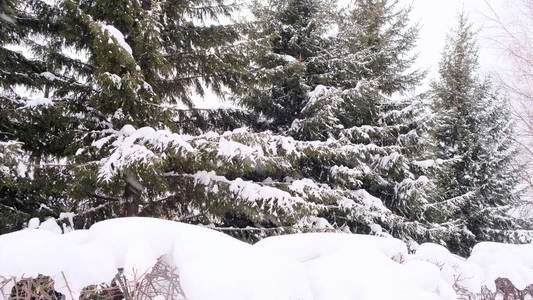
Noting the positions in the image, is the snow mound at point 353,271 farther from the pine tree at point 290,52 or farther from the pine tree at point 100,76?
the pine tree at point 290,52

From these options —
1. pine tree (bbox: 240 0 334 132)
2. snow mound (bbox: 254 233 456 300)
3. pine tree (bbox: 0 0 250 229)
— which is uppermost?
pine tree (bbox: 240 0 334 132)

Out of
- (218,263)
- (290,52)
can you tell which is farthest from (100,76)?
(290,52)

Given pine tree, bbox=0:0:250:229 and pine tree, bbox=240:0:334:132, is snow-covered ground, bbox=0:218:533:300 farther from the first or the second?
pine tree, bbox=240:0:334:132

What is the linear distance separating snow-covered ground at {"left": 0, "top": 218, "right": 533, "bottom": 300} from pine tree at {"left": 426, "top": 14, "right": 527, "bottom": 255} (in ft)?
35.7

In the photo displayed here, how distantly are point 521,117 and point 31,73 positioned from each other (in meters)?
10.8

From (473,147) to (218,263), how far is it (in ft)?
45.5

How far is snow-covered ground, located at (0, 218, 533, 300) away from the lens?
211 centimetres

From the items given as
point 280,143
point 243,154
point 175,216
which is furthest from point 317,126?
point 243,154

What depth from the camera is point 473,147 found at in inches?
557

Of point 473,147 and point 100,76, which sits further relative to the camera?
point 473,147

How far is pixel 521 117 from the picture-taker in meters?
10.7

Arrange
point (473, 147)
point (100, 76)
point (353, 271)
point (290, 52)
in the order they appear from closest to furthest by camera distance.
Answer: point (353, 271)
point (100, 76)
point (290, 52)
point (473, 147)

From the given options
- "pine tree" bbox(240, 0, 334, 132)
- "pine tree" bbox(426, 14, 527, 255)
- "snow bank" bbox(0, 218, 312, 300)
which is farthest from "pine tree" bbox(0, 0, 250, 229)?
"pine tree" bbox(426, 14, 527, 255)

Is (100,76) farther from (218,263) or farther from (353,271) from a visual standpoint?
(353,271)
